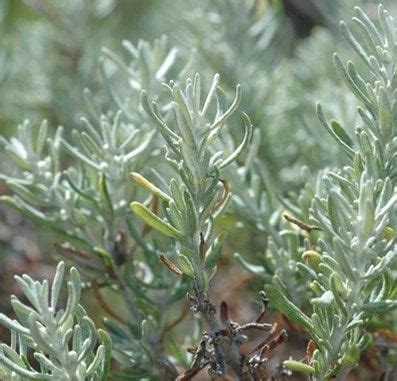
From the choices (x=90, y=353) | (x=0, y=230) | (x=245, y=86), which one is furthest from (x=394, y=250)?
(x=0, y=230)

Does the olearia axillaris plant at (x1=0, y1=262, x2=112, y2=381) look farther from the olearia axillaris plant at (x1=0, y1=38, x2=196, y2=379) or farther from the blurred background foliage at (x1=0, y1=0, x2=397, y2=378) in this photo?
the blurred background foliage at (x1=0, y1=0, x2=397, y2=378)

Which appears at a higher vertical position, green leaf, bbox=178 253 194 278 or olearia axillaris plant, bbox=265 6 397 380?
olearia axillaris plant, bbox=265 6 397 380

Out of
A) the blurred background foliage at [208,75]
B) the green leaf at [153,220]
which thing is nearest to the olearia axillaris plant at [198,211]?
the green leaf at [153,220]

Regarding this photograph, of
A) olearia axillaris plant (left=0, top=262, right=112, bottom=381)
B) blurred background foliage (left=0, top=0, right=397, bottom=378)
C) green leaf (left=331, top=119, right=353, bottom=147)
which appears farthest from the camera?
blurred background foliage (left=0, top=0, right=397, bottom=378)

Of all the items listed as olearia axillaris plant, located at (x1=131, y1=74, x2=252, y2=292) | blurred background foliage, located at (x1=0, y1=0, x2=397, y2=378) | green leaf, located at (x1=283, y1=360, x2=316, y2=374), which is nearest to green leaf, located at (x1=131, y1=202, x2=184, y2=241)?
olearia axillaris plant, located at (x1=131, y1=74, x2=252, y2=292)

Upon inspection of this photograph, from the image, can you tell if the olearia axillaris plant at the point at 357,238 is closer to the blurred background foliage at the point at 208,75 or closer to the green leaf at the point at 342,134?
the green leaf at the point at 342,134

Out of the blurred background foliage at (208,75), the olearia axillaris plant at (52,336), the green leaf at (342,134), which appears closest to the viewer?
the olearia axillaris plant at (52,336)

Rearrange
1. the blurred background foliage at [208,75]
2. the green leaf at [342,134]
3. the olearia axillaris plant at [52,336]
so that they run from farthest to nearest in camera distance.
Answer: the blurred background foliage at [208,75] → the green leaf at [342,134] → the olearia axillaris plant at [52,336]
